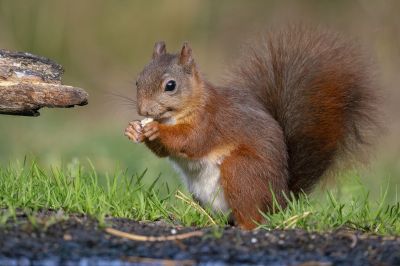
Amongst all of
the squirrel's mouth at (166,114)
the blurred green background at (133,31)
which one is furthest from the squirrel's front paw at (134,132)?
the blurred green background at (133,31)

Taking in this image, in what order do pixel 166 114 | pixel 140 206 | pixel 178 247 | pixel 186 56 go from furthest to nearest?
1. pixel 186 56
2. pixel 166 114
3. pixel 140 206
4. pixel 178 247

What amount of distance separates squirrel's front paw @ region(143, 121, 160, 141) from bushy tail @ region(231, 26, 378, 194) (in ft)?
2.49

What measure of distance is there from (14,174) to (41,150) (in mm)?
2768

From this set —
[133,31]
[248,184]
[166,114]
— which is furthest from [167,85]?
[133,31]

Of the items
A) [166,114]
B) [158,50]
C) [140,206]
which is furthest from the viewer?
[158,50]

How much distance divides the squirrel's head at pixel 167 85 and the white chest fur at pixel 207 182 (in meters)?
0.27

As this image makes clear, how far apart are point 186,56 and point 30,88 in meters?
0.96

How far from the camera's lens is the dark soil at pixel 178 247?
289cm

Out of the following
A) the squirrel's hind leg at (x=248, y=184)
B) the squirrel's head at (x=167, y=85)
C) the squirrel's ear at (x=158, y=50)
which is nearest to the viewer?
the squirrel's hind leg at (x=248, y=184)

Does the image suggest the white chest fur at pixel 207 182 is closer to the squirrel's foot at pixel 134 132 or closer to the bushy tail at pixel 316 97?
the squirrel's foot at pixel 134 132

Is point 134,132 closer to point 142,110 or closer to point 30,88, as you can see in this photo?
point 142,110

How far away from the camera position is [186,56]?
4.52m

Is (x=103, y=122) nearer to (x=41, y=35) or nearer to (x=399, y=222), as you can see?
(x=41, y=35)

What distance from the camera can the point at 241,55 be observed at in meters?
4.81
